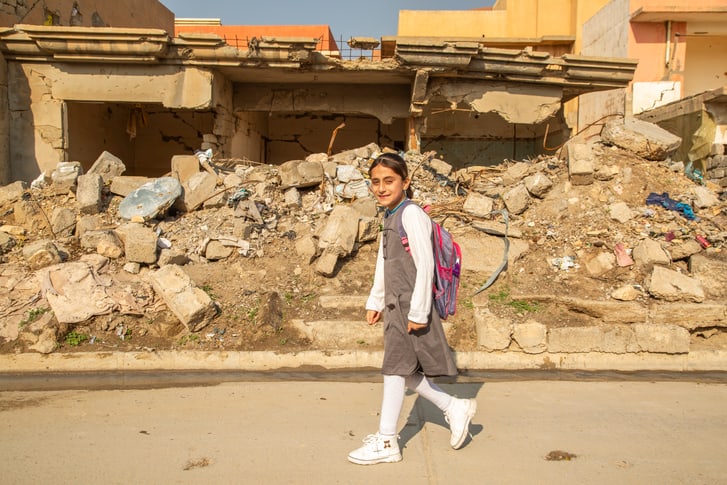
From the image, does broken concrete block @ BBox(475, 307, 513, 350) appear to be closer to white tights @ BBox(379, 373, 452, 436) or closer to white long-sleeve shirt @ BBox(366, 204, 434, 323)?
white tights @ BBox(379, 373, 452, 436)

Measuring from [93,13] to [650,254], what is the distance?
1168 centimetres

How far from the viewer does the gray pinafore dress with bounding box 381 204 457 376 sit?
2.76 metres

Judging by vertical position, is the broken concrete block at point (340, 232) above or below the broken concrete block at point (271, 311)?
above

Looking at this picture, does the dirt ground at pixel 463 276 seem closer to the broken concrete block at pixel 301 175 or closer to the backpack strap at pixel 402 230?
the broken concrete block at pixel 301 175

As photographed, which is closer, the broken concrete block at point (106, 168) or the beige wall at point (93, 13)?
the broken concrete block at point (106, 168)

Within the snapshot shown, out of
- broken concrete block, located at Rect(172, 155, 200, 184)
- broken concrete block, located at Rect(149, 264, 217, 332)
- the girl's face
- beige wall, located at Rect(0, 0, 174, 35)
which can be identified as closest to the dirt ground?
broken concrete block, located at Rect(149, 264, 217, 332)

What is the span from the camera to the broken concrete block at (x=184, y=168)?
7.19 metres

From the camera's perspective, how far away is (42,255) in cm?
556

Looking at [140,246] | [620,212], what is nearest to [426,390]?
[140,246]

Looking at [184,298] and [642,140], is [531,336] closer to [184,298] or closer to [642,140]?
[184,298]

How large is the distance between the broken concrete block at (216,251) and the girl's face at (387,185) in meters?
3.41

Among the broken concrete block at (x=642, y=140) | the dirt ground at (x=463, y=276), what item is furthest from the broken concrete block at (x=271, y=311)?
the broken concrete block at (x=642, y=140)

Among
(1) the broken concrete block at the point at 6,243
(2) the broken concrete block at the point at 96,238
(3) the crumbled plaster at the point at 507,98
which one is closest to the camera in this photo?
(2) the broken concrete block at the point at 96,238

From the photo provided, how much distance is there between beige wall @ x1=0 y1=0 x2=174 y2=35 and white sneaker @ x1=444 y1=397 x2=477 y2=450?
9.82 meters
